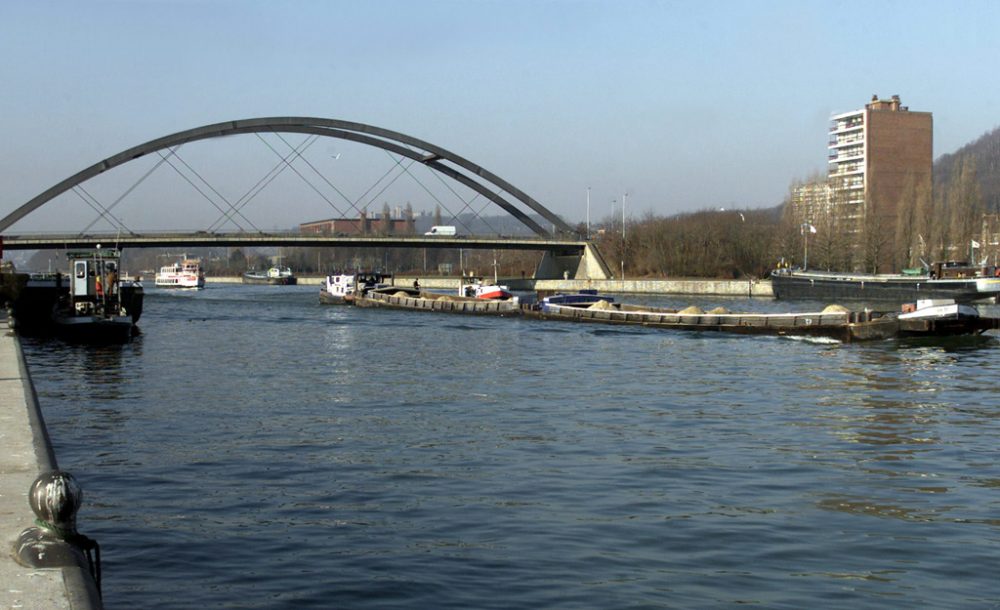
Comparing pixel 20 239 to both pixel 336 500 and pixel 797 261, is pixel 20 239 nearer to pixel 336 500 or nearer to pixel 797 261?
pixel 797 261

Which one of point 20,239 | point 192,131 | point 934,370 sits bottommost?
point 934,370

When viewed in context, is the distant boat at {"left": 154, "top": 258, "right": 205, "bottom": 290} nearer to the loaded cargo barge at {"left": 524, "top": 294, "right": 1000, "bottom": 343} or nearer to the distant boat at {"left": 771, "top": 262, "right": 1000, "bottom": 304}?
the distant boat at {"left": 771, "top": 262, "right": 1000, "bottom": 304}

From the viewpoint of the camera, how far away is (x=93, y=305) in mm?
45156

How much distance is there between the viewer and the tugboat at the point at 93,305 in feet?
142

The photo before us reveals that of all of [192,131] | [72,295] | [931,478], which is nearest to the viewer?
[931,478]

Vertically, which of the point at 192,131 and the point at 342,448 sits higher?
the point at 192,131

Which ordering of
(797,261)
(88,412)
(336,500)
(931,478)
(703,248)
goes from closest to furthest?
(336,500)
(931,478)
(88,412)
(797,261)
(703,248)

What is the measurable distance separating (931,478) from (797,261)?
101 m

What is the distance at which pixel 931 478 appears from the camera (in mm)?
15125

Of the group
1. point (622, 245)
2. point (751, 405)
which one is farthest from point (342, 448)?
point (622, 245)

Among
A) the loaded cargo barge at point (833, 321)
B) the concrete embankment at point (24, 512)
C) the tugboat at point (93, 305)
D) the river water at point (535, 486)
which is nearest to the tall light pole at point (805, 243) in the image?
the loaded cargo barge at point (833, 321)

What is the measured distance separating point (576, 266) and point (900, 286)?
45.8 metres

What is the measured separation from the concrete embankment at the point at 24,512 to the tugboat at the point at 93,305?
82.5 feet

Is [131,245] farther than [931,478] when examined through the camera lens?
Yes
